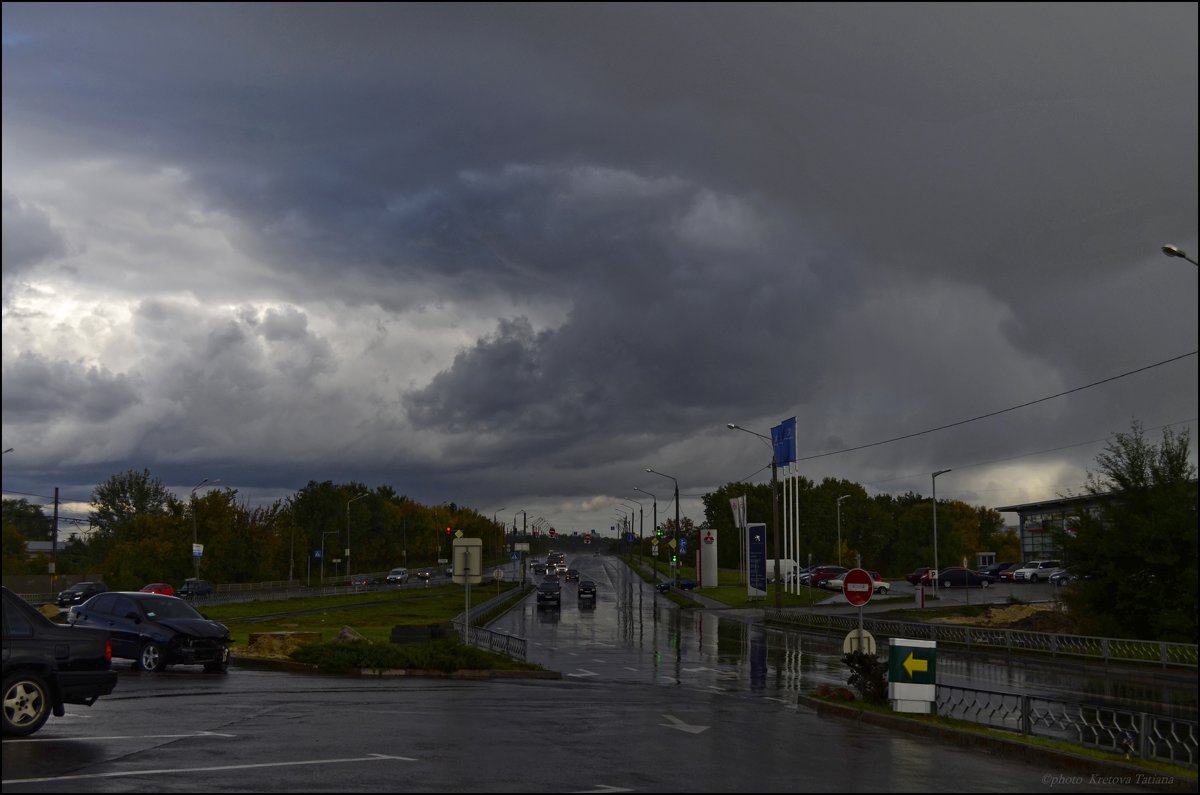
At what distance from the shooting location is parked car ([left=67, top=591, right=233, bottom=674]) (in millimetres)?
23641

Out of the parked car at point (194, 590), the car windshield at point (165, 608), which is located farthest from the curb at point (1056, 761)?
the parked car at point (194, 590)

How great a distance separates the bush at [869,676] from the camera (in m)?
20.2

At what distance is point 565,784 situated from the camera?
1112 cm

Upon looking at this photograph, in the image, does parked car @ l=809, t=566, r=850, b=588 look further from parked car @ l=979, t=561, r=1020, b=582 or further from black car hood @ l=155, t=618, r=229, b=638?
black car hood @ l=155, t=618, r=229, b=638

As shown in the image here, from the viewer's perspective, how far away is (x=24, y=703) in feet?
43.5

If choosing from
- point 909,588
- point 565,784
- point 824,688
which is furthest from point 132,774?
point 909,588

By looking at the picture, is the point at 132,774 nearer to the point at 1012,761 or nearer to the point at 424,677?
the point at 1012,761

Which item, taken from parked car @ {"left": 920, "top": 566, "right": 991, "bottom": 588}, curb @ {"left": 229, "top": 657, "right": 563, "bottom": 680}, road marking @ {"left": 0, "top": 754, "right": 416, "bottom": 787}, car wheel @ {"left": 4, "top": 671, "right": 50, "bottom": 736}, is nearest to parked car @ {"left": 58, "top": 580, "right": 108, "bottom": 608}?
curb @ {"left": 229, "top": 657, "right": 563, "bottom": 680}

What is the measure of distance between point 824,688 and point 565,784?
11889 mm

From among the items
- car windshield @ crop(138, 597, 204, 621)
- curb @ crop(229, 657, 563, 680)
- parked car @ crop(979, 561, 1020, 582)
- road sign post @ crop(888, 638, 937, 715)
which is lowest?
parked car @ crop(979, 561, 1020, 582)

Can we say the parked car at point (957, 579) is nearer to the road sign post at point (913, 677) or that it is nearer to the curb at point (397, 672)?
the curb at point (397, 672)

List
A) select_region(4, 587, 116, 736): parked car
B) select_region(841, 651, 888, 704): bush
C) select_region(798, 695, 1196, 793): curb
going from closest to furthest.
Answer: select_region(798, 695, 1196, 793): curb
select_region(4, 587, 116, 736): parked car
select_region(841, 651, 888, 704): bush

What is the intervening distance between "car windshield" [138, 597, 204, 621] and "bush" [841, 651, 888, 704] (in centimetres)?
1498

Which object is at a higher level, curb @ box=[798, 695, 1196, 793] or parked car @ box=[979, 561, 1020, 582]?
curb @ box=[798, 695, 1196, 793]
